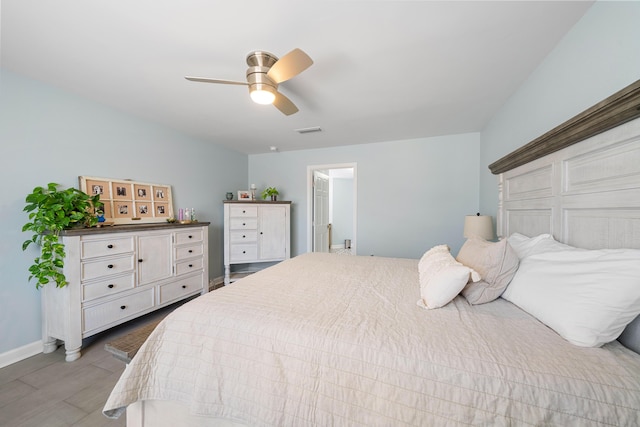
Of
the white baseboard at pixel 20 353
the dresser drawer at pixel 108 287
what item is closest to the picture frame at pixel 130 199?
the dresser drawer at pixel 108 287

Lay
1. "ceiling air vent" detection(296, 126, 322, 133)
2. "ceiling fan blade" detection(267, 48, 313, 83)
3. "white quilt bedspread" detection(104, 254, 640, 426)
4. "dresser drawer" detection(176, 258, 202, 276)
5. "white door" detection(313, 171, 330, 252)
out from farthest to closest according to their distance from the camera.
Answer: "white door" detection(313, 171, 330, 252) < "ceiling air vent" detection(296, 126, 322, 133) < "dresser drawer" detection(176, 258, 202, 276) < "ceiling fan blade" detection(267, 48, 313, 83) < "white quilt bedspread" detection(104, 254, 640, 426)

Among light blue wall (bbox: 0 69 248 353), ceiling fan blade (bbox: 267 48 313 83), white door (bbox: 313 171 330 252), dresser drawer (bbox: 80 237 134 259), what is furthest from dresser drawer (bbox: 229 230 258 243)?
ceiling fan blade (bbox: 267 48 313 83)

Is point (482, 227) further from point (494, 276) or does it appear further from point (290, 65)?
point (290, 65)

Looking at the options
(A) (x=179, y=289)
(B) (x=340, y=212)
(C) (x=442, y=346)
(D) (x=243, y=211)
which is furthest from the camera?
(B) (x=340, y=212)

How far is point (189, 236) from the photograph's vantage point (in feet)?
9.37

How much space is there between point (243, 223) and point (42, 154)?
2.19m

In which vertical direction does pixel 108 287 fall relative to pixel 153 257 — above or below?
below

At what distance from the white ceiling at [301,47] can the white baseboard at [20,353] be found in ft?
7.52

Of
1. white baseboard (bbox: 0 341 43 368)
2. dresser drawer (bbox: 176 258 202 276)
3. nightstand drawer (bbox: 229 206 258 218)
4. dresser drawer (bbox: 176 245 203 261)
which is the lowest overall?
white baseboard (bbox: 0 341 43 368)

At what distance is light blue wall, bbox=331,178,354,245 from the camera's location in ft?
23.2

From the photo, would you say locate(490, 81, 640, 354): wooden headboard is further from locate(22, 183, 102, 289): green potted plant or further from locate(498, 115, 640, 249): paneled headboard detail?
locate(22, 183, 102, 289): green potted plant

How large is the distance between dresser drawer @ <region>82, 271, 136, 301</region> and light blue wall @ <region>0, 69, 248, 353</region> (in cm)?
49

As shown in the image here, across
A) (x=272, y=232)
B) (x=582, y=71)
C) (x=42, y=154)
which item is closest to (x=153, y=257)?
(x=42, y=154)

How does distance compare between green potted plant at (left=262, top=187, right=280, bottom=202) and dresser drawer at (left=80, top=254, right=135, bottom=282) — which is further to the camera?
green potted plant at (left=262, top=187, right=280, bottom=202)
